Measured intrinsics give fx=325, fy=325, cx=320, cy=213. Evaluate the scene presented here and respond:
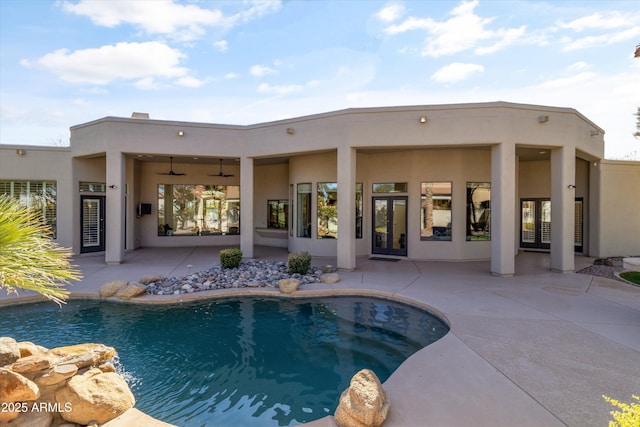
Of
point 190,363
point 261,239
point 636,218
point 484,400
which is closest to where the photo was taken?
point 484,400

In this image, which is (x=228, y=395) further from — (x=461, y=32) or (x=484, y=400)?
(x=461, y=32)

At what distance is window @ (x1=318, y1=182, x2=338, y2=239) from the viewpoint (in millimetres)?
12289

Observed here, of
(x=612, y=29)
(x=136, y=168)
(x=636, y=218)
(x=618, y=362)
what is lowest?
(x=618, y=362)

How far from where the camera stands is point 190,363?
4582 millimetres

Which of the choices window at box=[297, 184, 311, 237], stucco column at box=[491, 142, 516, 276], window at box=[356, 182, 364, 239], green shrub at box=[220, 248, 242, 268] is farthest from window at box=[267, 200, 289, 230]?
stucco column at box=[491, 142, 516, 276]

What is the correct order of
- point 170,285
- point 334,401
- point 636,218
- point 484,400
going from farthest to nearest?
point 636,218, point 170,285, point 334,401, point 484,400

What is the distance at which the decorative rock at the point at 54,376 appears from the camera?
3.06 m

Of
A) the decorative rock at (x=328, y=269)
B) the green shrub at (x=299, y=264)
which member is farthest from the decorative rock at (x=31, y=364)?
the decorative rock at (x=328, y=269)

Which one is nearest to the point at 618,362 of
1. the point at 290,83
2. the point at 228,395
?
the point at 228,395

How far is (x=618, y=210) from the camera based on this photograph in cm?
1227

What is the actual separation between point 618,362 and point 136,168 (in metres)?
16.4

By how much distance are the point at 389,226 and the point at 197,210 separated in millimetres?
9236

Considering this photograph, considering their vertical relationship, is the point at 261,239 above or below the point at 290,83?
below

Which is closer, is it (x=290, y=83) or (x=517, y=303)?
(x=517, y=303)
